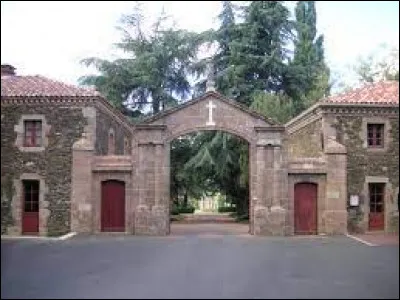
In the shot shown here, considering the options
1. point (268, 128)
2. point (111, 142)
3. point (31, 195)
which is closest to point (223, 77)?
point (111, 142)

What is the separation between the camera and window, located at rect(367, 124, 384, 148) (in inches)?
1016

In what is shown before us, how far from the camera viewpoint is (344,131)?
25719 mm

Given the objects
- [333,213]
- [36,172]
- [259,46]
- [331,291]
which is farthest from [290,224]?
[259,46]

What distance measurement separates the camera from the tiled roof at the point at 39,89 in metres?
25.6

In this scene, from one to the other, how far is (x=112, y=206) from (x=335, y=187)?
9206 millimetres

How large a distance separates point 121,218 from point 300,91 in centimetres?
1766

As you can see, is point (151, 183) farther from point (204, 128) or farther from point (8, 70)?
point (8, 70)

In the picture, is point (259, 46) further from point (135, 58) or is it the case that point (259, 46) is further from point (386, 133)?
point (386, 133)

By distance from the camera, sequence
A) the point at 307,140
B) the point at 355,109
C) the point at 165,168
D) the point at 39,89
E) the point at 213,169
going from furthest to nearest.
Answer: the point at 213,169 → the point at 307,140 → the point at 39,89 → the point at 355,109 → the point at 165,168

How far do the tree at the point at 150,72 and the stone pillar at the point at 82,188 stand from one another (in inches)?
659

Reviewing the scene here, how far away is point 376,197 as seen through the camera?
84.3 ft

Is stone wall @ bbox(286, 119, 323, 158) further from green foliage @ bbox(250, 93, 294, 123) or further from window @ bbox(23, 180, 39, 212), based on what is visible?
window @ bbox(23, 180, 39, 212)

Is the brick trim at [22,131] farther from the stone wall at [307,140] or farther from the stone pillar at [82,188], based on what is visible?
the stone wall at [307,140]

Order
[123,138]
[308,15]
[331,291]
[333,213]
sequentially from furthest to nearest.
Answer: [308,15] < [123,138] < [333,213] < [331,291]
